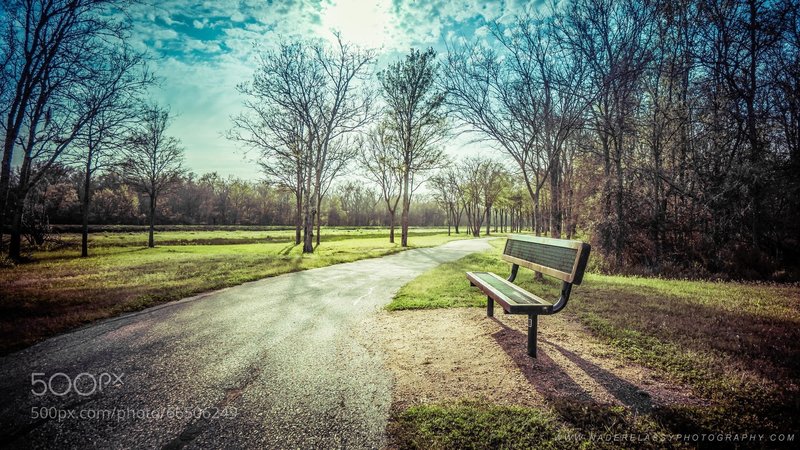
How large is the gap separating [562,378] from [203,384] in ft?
12.5

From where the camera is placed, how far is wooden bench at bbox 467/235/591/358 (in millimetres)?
3578

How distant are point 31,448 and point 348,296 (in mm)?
4921

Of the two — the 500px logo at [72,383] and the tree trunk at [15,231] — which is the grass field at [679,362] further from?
the tree trunk at [15,231]

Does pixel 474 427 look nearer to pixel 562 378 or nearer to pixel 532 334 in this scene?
pixel 562 378

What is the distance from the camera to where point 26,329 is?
4324 mm

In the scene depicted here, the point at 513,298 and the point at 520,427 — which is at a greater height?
the point at 513,298

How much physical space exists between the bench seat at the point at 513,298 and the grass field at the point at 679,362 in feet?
3.38

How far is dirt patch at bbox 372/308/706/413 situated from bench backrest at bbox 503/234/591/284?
957 mm

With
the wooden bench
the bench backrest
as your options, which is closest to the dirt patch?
the wooden bench

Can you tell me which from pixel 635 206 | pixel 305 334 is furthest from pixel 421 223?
pixel 305 334

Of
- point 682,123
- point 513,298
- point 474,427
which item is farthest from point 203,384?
point 682,123

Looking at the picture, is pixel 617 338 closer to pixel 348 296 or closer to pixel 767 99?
pixel 348 296

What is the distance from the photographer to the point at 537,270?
4664 millimetres

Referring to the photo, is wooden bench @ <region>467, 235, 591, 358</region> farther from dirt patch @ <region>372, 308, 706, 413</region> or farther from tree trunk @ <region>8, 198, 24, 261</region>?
tree trunk @ <region>8, 198, 24, 261</region>
